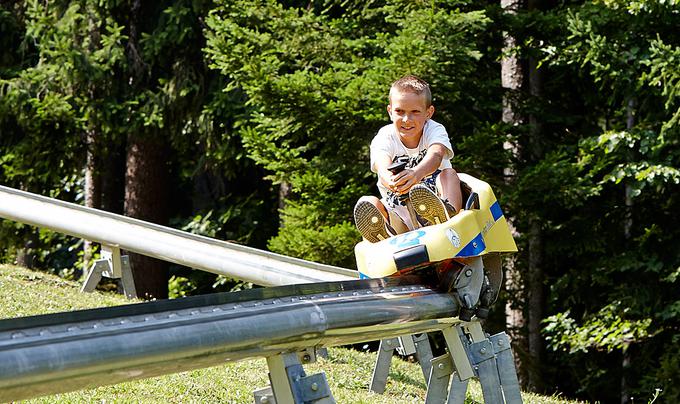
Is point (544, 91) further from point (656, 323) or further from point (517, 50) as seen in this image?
point (656, 323)

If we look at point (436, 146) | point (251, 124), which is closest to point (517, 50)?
point (251, 124)

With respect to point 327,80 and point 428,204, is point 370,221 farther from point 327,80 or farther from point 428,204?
point 327,80

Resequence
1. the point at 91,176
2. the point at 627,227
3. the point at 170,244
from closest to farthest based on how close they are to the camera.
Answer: the point at 170,244 → the point at 627,227 → the point at 91,176

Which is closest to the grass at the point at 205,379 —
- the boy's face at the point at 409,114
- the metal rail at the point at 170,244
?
the metal rail at the point at 170,244

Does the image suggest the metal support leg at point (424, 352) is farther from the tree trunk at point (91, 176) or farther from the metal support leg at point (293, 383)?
the tree trunk at point (91, 176)

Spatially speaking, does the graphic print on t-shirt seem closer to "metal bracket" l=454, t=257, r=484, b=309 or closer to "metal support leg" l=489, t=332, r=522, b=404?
"metal bracket" l=454, t=257, r=484, b=309

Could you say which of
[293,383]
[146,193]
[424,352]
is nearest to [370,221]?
[424,352]

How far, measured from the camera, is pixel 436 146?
5316 mm

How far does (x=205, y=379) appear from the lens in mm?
5949

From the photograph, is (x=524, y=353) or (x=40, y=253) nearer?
(x=524, y=353)

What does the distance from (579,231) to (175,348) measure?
11.0 meters

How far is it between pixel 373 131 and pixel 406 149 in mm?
6694

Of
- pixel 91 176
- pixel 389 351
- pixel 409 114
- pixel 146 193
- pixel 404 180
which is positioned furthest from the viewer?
pixel 91 176

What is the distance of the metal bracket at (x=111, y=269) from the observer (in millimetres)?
8992
